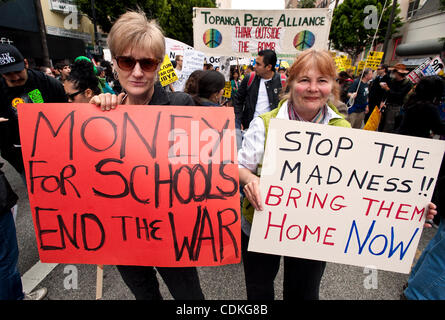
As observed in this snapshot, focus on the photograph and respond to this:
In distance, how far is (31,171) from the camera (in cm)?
114

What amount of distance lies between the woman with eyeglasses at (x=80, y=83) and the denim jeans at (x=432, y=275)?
3089 millimetres

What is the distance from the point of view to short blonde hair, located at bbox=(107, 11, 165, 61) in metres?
1.14

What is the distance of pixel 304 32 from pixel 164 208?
455 cm

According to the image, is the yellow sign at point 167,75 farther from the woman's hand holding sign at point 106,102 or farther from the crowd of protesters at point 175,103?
the woman's hand holding sign at point 106,102

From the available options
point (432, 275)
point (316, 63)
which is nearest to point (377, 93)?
point (432, 275)

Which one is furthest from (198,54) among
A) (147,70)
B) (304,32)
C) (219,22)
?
(147,70)

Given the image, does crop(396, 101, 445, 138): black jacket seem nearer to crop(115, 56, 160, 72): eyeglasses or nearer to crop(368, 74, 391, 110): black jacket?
crop(115, 56, 160, 72): eyeglasses

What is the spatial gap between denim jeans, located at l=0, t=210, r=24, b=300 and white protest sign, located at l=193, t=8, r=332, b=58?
438cm

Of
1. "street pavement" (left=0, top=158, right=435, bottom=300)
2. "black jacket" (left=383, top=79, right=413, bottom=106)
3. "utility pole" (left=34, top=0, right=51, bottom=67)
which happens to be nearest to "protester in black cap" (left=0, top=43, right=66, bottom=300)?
"street pavement" (left=0, top=158, right=435, bottom=300)

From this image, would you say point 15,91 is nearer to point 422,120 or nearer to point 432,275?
point 432,275

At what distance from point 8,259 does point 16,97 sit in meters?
1.59

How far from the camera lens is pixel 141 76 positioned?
120 centimetres

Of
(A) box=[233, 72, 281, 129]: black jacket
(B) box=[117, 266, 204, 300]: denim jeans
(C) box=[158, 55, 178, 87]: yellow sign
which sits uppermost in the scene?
(C) box=[158, 55, 178, 87]: yellow sign

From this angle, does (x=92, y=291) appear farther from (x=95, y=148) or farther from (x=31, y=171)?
(x=95, y=148)
